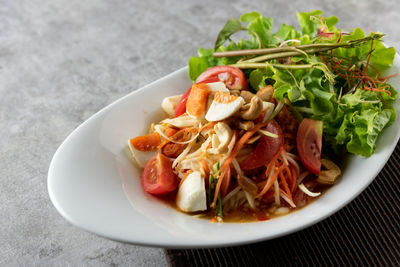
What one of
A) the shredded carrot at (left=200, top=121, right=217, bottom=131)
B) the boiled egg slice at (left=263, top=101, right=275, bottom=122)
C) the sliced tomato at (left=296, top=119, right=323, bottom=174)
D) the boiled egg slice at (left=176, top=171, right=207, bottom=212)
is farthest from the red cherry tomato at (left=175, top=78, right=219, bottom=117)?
the sliced tomato at (left=296, top=119, right=323, bottom=174)

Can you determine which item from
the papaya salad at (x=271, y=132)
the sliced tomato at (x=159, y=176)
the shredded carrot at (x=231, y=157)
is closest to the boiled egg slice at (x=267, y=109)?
the papaya salad at (x=271, y=132)

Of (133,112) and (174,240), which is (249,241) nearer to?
(174,240)

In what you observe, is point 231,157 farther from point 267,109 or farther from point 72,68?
point 72,68

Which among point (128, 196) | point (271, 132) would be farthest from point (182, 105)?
point (128, 196)

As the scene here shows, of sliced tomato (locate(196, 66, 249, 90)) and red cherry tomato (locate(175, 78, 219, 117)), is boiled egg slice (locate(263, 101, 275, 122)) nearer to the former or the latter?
sliced tomato (locate(196, 66, 249, 90))

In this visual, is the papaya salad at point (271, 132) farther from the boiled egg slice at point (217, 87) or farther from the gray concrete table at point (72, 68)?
the gray concrete table at point (72, 68)

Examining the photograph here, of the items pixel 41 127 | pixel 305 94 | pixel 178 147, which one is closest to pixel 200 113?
pixel 178 147
